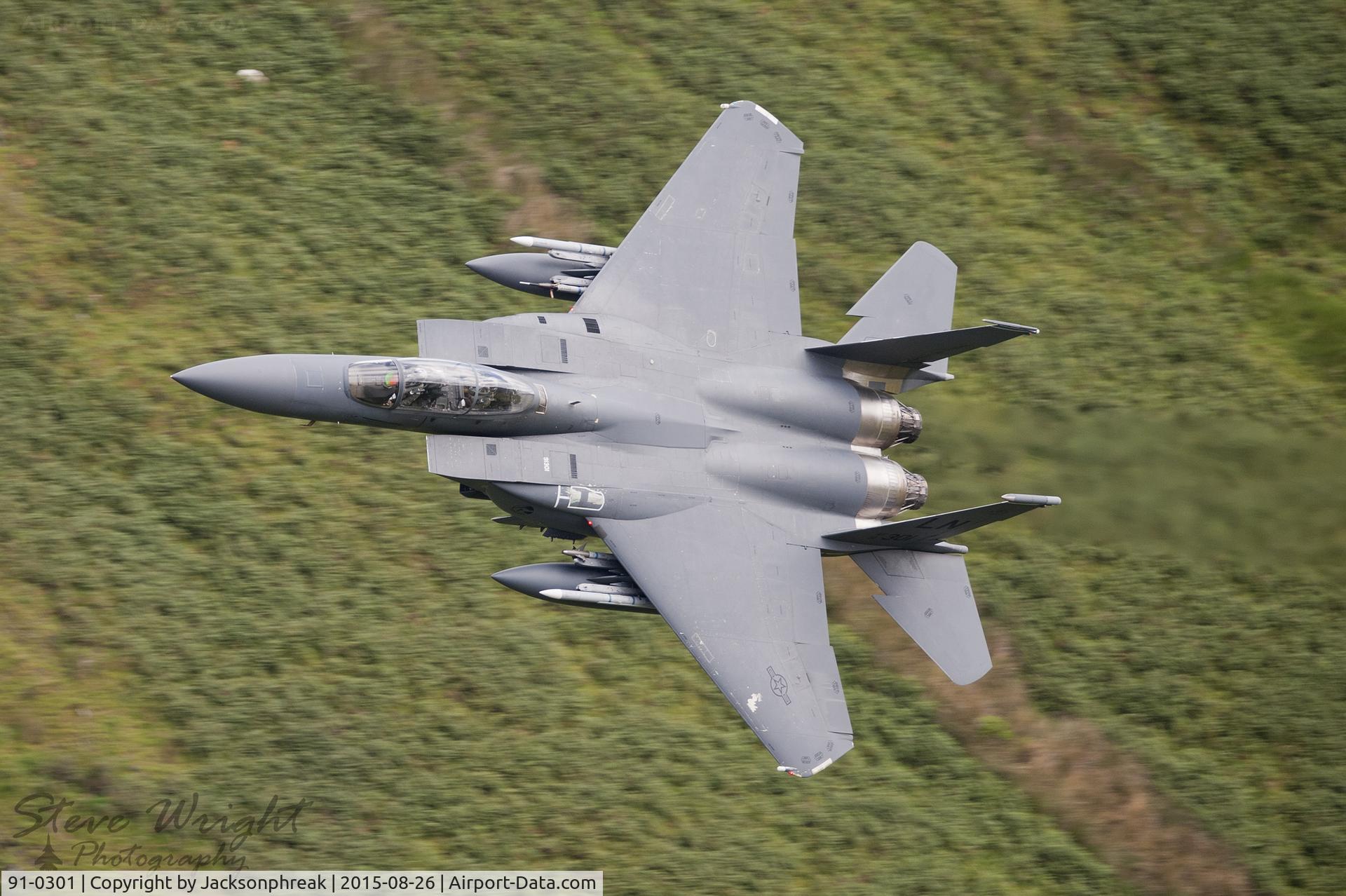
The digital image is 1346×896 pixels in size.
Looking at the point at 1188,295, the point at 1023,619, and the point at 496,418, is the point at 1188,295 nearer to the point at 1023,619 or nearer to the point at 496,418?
the point at 1023,619

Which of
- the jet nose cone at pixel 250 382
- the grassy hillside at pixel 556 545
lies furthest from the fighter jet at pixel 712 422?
the grassy hillside at pixel 556 545

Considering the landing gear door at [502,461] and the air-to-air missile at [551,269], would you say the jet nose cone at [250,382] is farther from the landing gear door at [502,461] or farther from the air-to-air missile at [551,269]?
the air-to-air missile at [551,269]

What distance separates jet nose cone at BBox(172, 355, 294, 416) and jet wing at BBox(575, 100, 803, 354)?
160 inches

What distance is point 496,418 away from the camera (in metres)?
16.5

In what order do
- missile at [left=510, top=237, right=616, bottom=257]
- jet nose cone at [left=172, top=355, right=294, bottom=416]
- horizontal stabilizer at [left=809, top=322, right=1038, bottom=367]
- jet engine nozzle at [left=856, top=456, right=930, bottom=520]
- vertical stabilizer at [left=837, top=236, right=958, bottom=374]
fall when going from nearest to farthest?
jet nose cone at [left=172, top=355, right=294, bottom=416] < horizontal stabilizer at [left=809, top=322, right=1038, bottom=367] < jet engine nozzle at [left=856, top=456, right=930, bottom=520] < missile at [left=510, top=237, right=616, bottom=257] < vertical stabilizer at [left=837, top=236, right=958, bottom=374]

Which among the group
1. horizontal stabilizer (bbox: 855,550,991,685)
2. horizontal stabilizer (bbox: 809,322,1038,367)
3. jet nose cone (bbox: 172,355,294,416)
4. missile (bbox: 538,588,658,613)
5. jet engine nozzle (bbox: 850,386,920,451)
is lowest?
horizontal stabilizer (bbox: 855,550,991,685)

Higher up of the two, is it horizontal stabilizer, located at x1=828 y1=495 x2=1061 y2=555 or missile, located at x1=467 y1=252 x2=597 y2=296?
missile, located at x1=467 y1=252 x2=597 y2=296

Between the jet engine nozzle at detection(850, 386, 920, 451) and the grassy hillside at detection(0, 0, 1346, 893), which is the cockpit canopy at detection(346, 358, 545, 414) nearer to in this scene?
the jet engine nozzle at detection(850, 386, 920, 451)

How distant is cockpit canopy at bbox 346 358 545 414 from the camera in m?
16.0

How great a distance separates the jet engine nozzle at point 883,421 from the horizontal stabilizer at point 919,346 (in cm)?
46

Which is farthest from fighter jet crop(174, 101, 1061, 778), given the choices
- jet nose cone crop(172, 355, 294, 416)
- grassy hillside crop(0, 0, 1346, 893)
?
grassy hillside crop(0, 0, 1346, 893)

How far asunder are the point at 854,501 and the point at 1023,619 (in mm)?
4663

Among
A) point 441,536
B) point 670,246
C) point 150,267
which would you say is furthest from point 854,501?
point 150,267

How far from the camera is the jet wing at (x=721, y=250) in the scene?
18500 millimetres
